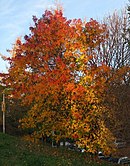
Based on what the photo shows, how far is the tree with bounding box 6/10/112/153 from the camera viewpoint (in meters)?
17.2

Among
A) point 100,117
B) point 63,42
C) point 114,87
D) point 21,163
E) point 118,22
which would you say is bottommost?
point 21,163

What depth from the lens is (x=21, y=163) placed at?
13.2m

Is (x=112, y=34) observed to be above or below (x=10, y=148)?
above

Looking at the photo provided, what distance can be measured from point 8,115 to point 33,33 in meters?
19.3

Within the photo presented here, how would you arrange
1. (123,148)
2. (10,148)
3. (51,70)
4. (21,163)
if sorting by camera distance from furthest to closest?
1. (123,148)
2. (51,70)
3. (10,148)
4. (21,163)

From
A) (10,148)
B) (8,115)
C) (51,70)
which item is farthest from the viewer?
(8,115)

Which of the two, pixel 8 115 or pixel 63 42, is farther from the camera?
pixel 8 115

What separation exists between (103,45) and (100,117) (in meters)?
9.08

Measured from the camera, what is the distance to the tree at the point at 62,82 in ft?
56.4

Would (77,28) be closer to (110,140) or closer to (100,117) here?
(100,117)

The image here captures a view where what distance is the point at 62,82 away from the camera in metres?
17.3

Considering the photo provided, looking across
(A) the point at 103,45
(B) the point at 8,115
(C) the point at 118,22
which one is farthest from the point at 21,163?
Result: (B) the point at 8,115

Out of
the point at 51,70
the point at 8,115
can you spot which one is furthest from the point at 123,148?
the point at 8,115

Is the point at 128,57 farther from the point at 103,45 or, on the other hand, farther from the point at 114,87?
the point at 114,87
